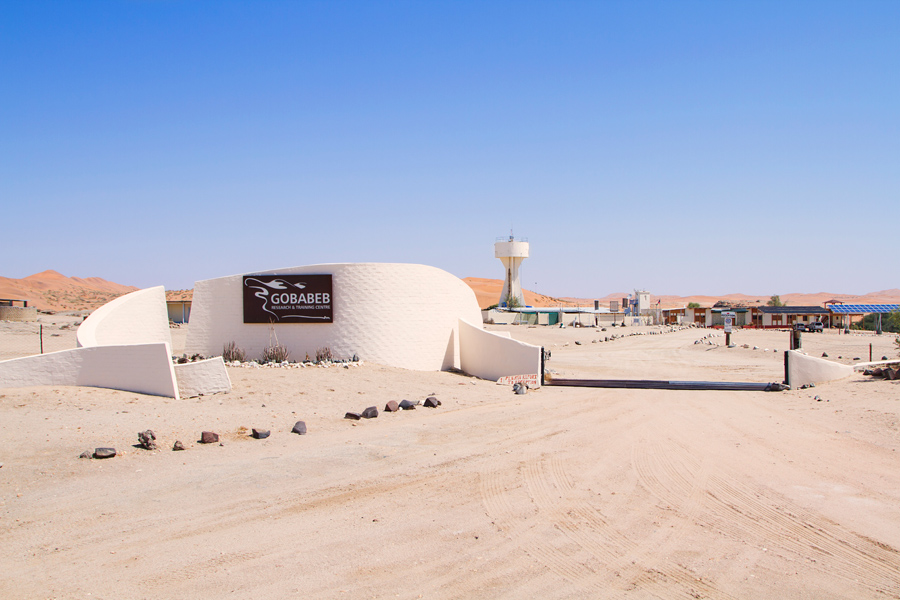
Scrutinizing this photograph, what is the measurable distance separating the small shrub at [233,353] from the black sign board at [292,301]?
0.95 m

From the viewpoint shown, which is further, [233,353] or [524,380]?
[233,353]

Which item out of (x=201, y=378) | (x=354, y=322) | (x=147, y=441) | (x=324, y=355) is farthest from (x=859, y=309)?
(x=147, y=441)

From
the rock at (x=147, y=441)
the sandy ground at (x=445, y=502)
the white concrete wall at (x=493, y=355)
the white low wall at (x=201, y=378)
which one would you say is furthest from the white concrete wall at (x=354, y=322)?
the rock at (x=147, y=441)

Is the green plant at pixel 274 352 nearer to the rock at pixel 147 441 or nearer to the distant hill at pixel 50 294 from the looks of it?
the rock at pixel 147 441

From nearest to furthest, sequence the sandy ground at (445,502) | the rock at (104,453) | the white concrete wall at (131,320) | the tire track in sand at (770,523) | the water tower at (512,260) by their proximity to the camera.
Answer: the sandy ground at (445,502), the tire track in sand at (770,523), the rock at (104,453), the white concrete wall at (131,320), the water tower at (512,260)

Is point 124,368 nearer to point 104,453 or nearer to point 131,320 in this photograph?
point 104,453

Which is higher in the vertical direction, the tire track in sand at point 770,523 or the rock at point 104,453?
the rock at point 104,453

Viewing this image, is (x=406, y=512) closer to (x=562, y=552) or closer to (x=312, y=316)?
(x=562, y=552)

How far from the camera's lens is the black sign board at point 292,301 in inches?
734

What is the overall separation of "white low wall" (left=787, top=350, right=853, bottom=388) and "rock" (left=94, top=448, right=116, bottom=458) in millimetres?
16341

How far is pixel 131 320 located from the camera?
55.3 feet

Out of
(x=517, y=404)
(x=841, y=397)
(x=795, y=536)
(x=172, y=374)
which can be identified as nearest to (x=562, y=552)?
(x=795, y=536)

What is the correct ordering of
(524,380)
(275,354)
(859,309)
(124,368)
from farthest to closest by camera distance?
1. (859,309)
2. (275,354)
3. (524,380)
4. (124,368)

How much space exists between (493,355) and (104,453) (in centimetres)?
1216
